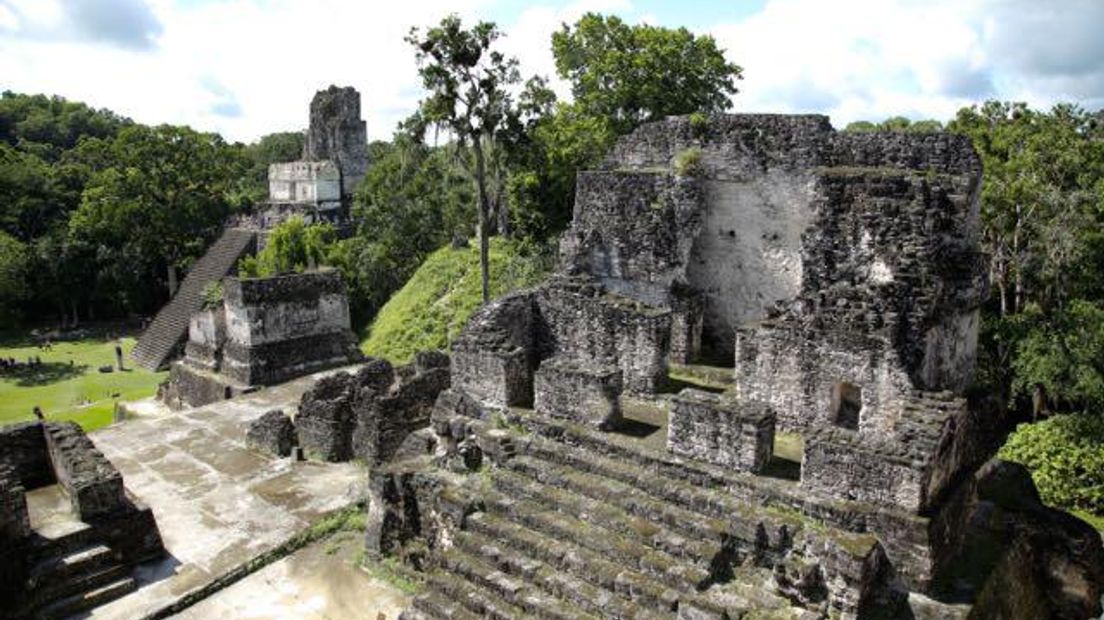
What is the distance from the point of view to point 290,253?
97.5ft

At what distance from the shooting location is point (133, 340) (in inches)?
1204

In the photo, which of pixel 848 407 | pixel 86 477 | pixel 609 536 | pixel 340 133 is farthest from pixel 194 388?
pixel 340 133

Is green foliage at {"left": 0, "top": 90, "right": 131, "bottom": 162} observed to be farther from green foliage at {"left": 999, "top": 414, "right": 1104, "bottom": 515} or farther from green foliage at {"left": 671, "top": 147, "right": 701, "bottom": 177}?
green foliage at {"left": 999, "top": 414, "right": 1104, "bottom": 515}

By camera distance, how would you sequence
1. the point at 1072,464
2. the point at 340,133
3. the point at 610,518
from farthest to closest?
the point at 340,133 → the point at 1072,464 → the point at 610,518

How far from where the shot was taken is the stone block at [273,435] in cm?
1366

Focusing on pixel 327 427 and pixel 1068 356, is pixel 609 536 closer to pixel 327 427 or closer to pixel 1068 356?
pixel 327 427

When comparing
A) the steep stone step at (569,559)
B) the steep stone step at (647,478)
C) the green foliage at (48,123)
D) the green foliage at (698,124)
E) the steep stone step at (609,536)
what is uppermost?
the green foliage at (48,123)

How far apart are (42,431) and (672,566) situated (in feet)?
33.4

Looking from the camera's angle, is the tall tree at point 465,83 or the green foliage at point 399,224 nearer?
the tall tree at point 465,83

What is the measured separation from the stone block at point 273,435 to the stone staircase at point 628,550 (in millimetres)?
5487

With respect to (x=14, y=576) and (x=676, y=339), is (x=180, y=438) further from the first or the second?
(x=676, y=339)

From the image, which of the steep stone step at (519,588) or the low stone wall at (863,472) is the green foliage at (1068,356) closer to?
the low stone wall at (863,472)

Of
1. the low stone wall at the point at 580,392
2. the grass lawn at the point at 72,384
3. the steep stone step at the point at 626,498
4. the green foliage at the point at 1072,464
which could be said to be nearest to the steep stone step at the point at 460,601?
the steep stone step at the point at 626,498

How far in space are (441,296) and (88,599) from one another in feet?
56.5
